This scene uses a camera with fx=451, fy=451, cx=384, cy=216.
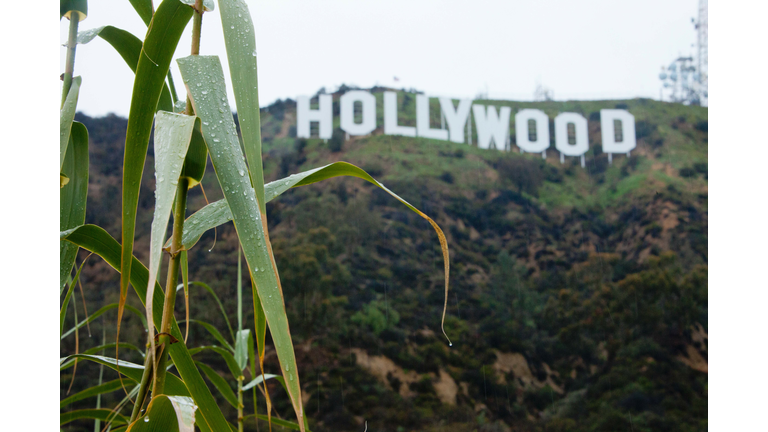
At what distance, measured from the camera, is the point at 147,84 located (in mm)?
205

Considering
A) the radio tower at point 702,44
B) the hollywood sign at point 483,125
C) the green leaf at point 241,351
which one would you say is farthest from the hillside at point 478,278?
the green leaf at point 241,351

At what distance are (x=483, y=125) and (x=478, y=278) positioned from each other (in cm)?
251

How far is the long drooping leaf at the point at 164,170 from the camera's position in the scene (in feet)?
0.47

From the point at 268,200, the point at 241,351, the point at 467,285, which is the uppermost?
the point at 268,200

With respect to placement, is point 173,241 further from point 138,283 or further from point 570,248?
point 570,248

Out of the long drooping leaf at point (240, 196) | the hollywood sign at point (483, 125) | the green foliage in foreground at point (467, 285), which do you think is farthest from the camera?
the hollywood sign at point (483, 125)

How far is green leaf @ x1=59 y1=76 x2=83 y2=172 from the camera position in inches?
9.6

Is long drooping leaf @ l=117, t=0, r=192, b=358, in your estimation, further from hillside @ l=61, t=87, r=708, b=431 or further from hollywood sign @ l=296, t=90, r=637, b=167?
hollywood sign @ l=296, t=90, r=637, b=167

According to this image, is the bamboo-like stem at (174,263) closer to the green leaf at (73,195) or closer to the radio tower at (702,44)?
the green leaf at (73,195)

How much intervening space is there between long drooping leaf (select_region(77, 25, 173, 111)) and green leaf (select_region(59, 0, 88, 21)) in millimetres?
22

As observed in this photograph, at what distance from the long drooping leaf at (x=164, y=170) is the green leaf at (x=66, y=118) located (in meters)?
0.11

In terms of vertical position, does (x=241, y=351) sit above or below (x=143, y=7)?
below

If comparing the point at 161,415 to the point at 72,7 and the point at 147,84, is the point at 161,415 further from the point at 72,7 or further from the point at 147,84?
the point at 72,7

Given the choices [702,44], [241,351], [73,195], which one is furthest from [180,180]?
[702,44]
